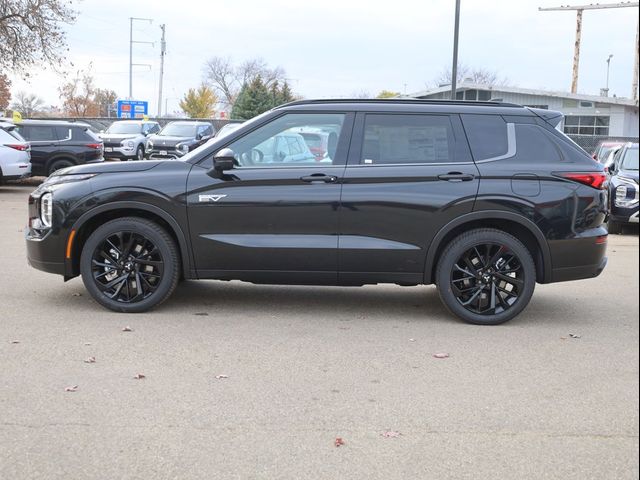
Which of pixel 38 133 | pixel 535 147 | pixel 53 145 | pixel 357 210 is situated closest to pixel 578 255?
pixel 535 147

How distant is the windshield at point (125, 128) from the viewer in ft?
99.8

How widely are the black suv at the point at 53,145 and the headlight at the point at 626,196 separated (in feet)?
47.5

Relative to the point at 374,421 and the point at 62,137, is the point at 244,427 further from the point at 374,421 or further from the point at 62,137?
the point at 62,137

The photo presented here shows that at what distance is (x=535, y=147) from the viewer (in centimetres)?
654

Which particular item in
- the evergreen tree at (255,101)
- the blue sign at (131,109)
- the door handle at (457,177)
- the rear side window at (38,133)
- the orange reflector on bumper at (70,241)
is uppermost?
the evergreen tree at (255,101)

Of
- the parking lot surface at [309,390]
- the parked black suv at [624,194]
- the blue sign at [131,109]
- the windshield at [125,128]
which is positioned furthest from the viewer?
the blue sign at [131,109]

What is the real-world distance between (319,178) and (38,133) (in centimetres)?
1742

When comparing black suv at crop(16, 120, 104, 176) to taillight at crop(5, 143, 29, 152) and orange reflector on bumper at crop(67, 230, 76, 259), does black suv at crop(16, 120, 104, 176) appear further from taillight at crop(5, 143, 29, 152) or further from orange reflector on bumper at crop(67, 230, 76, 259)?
orange reflector on bumper at crop(67, 230, 76, 259)

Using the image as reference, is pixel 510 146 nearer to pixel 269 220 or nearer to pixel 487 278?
pixel 487 278

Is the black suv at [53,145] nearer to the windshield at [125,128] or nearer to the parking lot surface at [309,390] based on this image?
the windshield at [125,128]

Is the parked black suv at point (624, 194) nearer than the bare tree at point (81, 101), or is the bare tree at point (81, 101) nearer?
the parked black suv at point (624, 194)

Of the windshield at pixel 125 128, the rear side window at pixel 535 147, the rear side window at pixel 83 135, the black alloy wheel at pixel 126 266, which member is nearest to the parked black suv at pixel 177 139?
the windshield at pixel 125 128

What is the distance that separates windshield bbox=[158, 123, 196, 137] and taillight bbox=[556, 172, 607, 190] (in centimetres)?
2275

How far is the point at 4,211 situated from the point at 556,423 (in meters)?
13.7
